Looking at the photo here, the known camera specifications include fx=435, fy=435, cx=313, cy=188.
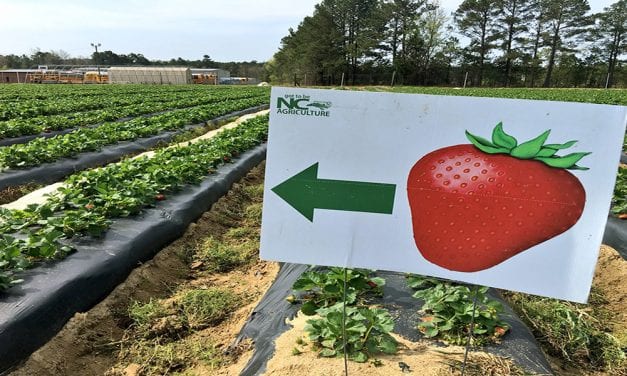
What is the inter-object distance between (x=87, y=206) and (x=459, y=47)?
58.1 meters

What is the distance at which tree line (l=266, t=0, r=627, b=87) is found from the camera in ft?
166

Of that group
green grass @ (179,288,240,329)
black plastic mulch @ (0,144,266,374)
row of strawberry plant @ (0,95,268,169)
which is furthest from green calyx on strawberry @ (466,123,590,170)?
row of strawberry plant @ (0,95,268,169)

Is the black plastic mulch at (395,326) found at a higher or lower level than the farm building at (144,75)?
lower

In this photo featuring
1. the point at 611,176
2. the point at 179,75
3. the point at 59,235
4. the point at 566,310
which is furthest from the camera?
the point at 179,75

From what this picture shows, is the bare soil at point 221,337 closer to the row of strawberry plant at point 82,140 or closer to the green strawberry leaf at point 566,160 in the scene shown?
the green strawberry leaf at point 566,160

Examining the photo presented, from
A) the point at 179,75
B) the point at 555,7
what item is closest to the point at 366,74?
the point at 555,7

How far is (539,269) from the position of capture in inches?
65.7

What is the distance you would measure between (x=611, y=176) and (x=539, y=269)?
42cm

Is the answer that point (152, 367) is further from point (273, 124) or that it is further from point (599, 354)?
point (599, 354)

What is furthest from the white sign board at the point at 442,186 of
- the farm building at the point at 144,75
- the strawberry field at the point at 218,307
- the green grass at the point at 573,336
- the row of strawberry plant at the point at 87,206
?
the farm building at the point at 144,75

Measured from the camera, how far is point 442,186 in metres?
1.72

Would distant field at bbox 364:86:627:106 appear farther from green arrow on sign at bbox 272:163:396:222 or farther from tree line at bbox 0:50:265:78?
tree line at bbox 0:50:265:78

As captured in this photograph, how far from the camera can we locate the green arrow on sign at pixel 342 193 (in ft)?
5.67

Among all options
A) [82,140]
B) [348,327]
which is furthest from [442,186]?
[82,140]
